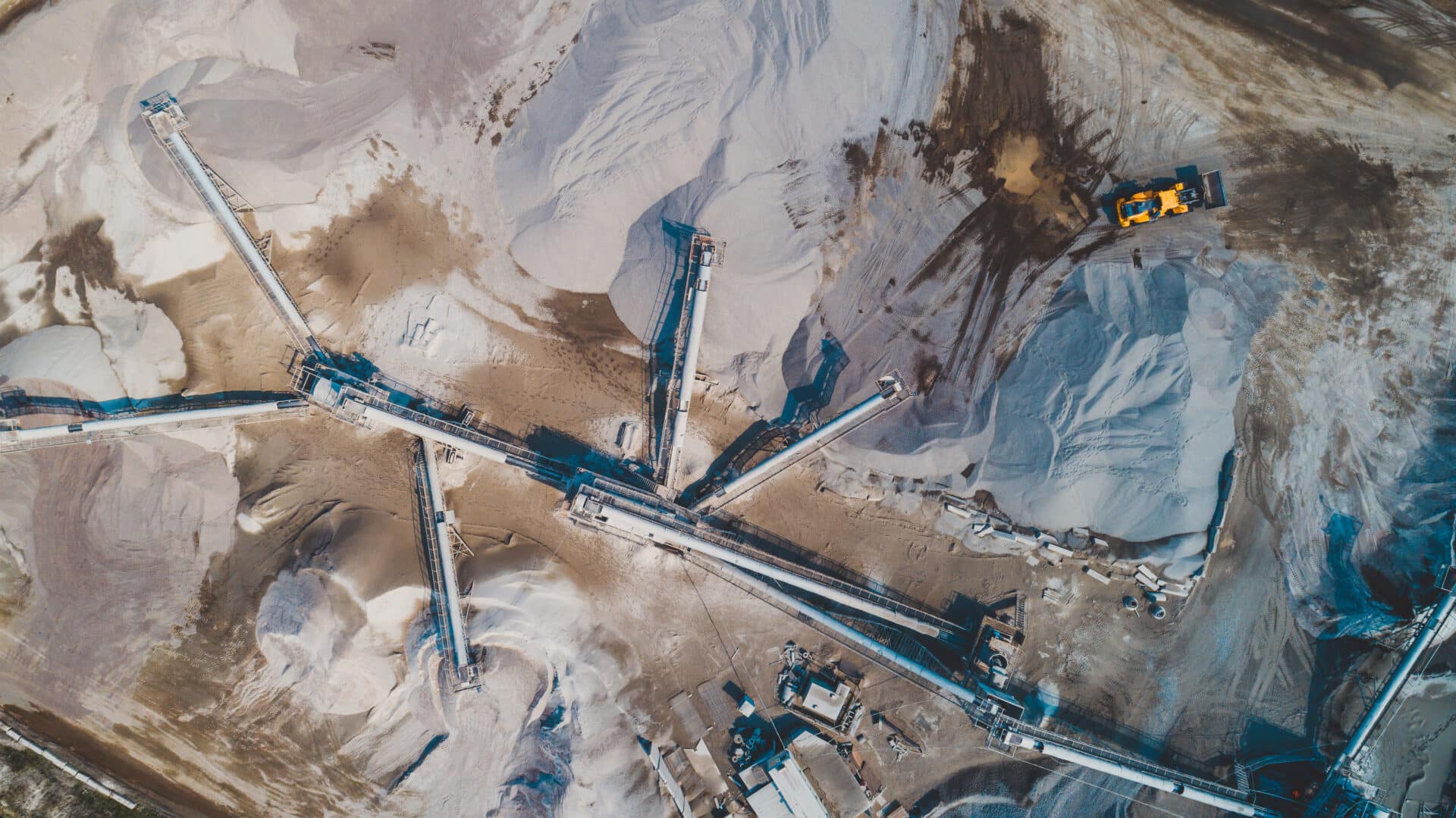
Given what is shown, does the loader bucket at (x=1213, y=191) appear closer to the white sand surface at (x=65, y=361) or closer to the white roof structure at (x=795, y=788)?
the white roof structure at (x=795, y=788)

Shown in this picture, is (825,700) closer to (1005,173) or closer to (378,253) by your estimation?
(1005,173)

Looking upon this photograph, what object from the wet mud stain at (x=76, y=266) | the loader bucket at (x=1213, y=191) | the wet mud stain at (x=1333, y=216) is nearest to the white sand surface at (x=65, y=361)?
the wet mud stain at (x=76, y=266)

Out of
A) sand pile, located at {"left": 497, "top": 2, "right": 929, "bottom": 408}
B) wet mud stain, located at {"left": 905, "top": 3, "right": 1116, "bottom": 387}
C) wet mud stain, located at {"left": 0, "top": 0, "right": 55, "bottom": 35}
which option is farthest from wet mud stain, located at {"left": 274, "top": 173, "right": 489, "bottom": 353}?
wet mud stain, located at {"left": 905, "top": 3, "right": 1116, "bottom": 387}

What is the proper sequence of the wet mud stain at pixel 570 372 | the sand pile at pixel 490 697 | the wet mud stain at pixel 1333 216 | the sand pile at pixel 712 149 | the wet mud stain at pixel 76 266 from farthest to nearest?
the wet mud stain at pixel 570 372, the sand pile at pixel 490 697, the wet mud stain at pixel 76 266, the wet mud stain at pixel 1333 216, the sand pile at pixel 712 149

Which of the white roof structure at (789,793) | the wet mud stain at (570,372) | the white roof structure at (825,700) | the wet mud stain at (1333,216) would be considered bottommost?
the white roof structure at (789,793)

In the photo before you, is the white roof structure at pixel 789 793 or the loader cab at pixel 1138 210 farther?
the white roof structure at pixel 789 793

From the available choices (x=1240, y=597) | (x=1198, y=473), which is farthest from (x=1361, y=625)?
(x=1198, y=473)

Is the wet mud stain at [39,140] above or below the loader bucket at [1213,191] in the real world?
above
